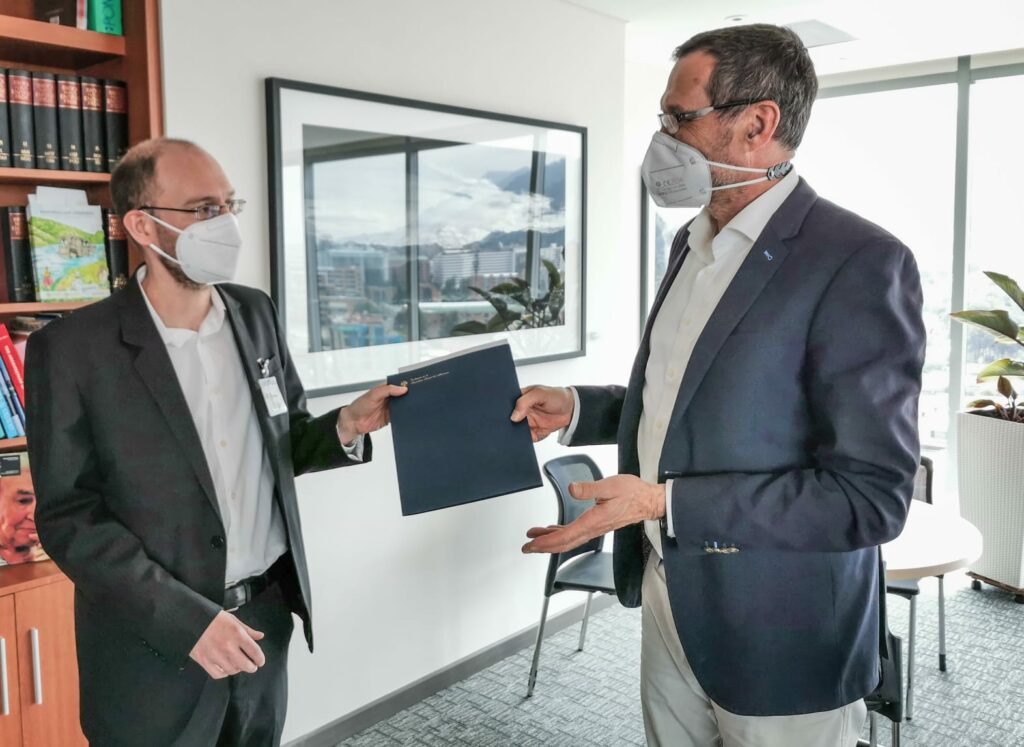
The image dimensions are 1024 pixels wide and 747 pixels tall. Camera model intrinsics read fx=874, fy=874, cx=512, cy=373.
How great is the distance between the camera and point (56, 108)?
2.45 metres

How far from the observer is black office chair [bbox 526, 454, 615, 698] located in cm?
349

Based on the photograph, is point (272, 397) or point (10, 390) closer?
point (272, 397)

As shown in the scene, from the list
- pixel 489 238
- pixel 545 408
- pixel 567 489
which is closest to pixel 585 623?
pixel 567 489

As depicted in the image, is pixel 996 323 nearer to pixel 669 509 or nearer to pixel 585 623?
pixel 585 623

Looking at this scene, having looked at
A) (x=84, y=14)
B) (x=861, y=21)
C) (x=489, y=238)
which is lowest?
(x=489, y=238)

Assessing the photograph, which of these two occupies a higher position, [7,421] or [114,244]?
[114,244]

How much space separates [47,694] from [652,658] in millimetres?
1744

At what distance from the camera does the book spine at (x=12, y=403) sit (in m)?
2.43

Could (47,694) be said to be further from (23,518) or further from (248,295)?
(248,295)

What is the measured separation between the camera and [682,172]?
174cm

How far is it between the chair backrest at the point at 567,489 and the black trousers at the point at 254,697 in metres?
1.59

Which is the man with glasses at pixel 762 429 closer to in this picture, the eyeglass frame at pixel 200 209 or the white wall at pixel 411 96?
the eyeglass frame at pixel 200 209

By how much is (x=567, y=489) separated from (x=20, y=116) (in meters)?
2.23

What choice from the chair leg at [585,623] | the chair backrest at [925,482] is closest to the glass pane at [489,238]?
the chair leg at [585,623]
